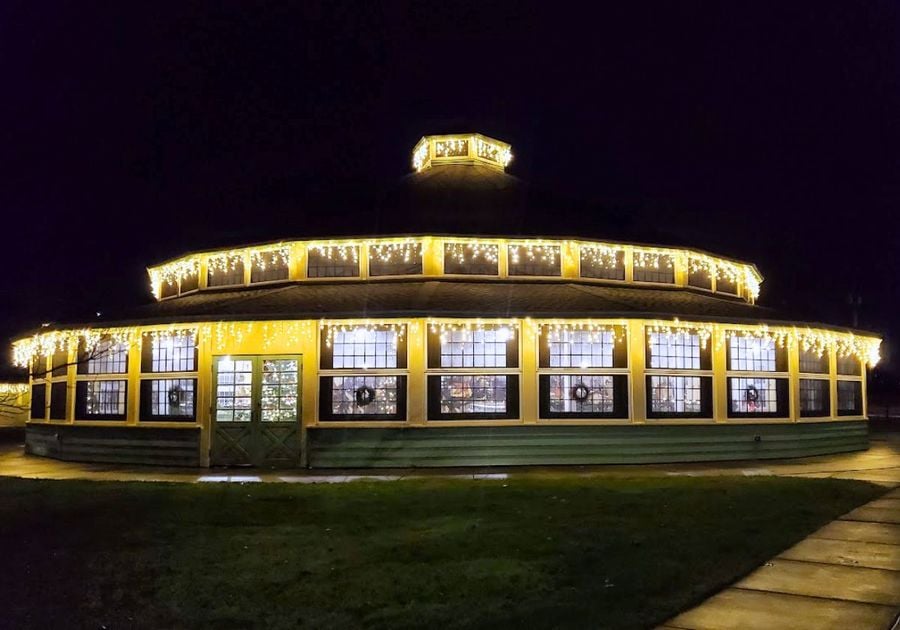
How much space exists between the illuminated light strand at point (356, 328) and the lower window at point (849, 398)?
33.7 ft

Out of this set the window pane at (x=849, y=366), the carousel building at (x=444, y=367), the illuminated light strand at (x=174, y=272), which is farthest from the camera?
the illuminated light strand at (x=174, y=272)

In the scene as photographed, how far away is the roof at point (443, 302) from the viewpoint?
15391 millimetres

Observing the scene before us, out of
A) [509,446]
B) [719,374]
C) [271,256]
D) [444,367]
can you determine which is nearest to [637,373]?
[719,374]

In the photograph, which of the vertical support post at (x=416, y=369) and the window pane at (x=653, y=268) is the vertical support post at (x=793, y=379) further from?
the vertical support post at (x=416, y=369)

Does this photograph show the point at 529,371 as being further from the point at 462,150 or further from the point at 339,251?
the point at 462,150

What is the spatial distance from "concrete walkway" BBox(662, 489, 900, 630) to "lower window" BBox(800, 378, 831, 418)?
9.29m

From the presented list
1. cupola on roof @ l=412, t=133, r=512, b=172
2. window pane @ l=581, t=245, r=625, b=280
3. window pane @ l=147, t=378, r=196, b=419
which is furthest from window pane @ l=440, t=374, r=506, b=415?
cupola on roof @ l=412, t=133, r=512, b=172

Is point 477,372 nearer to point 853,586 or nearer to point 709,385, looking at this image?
point 709,385

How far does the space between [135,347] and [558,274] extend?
8711 mm

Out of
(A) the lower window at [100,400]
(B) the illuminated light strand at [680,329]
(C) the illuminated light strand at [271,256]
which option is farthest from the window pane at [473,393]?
(A) the lower window at [100,400]

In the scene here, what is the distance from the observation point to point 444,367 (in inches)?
612

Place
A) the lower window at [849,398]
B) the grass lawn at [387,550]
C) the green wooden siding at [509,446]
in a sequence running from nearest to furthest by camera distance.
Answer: the grass lawn at [387,550] → the green wooden siding at [509,446] → the lower window at [849,398]

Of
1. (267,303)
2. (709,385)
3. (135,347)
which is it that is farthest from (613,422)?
(135,347)

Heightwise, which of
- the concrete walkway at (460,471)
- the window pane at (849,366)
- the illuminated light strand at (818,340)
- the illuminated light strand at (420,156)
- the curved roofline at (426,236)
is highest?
the illuminated light strand at (420,156)
